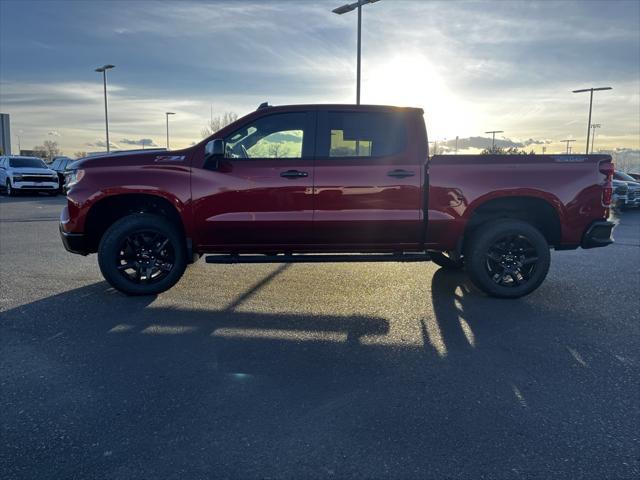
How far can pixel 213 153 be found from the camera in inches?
190

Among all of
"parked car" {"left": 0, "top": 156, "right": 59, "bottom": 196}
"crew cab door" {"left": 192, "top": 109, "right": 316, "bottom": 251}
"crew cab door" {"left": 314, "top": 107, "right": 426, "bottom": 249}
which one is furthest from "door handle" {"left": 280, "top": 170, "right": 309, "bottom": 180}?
"parked car" {"left": 0, "top": 156, "right": 59, "bottom": 196}

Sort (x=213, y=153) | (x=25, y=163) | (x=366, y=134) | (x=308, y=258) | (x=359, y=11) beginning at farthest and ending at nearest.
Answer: (x=25, y=163)
(x=359, y=11)
(x=366, y=134)
(x=308, y=258)
(x=213, y=153)

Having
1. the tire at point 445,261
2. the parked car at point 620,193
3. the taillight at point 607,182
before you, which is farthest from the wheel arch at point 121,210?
the parked car at point 620,193

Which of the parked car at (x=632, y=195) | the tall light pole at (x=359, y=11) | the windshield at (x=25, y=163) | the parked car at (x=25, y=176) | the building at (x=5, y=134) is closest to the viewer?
the tall light pole at (x=359, y=11)

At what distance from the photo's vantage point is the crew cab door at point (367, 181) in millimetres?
5098

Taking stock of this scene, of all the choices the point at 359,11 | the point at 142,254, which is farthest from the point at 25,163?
the point at 142,254

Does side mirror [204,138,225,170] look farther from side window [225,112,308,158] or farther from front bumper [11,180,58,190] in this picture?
front bumper [11,180,58,190]

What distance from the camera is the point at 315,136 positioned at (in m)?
5.21

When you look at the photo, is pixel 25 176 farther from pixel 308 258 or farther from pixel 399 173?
pixel 399 173

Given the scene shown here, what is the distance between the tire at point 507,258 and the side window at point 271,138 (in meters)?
2.22

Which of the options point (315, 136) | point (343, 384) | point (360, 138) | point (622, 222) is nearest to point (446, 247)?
point (360, 138)

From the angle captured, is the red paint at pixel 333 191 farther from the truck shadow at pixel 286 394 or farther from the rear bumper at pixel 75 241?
the truck shadow at pixel 286 394

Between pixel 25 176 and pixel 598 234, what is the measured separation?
23.3 meters

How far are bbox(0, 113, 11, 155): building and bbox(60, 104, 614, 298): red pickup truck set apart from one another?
260 feet
